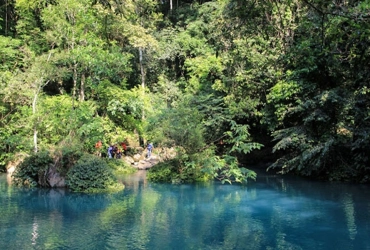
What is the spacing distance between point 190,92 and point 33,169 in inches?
395

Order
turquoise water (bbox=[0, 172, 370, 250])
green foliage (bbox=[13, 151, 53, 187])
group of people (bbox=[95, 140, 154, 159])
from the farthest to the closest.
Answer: group of people (bbox=[95, 140, 154, 159])
green foliage (bbox=[13, 151, 53, 187])
turquoise water (bbox=[0, 172, 370, 250])

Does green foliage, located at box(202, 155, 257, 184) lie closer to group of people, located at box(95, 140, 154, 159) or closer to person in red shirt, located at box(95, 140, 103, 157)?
group of people, located at box(95, 140, 154, 159)

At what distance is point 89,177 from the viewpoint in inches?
516

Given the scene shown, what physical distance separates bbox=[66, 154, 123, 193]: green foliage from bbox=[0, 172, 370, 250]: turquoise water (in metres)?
0.50

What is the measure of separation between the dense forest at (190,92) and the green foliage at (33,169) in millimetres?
903

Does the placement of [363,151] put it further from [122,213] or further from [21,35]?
[21,35]

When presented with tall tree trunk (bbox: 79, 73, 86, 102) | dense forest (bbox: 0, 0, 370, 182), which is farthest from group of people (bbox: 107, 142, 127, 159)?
tall tree trunk (bbox: 79, 73, 86, 102)

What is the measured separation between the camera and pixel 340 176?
14305 millimetres

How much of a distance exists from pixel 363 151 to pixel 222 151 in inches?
280

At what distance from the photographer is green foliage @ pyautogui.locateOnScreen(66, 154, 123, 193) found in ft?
42.8

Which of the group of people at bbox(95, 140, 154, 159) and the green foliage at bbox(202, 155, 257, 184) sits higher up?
the group of people at bbox(95, 140, 154, 159)

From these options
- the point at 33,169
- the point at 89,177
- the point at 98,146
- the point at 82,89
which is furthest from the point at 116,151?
the point at 89,177

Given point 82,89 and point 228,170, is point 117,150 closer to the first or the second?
point 82,89

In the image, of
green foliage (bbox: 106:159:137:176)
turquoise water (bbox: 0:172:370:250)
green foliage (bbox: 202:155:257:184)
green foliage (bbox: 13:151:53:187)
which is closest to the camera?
turquoise water (bbox: 0:172:370:250)
